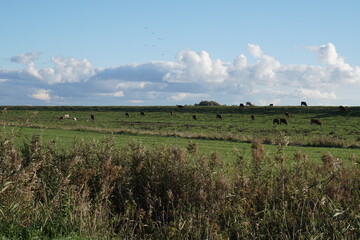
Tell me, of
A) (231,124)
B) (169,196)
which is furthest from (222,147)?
(231,124)

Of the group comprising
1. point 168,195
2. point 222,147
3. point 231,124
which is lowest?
point 222,147

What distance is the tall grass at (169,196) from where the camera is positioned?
9398 millimetres

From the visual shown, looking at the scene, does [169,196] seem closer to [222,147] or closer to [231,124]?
[222,147]

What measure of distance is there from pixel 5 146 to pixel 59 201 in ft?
10.9

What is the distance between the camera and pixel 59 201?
35.4 ft

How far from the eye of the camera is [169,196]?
34.2 feet

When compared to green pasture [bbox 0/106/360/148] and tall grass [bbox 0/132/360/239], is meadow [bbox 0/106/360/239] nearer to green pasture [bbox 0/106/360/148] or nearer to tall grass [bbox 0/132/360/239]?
tall grass [bbox 0/132/360/239]

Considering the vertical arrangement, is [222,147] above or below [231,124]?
below

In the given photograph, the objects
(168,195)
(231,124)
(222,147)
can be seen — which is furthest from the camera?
(231,124)

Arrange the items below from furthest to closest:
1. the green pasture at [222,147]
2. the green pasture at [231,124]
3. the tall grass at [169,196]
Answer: the green pasture at [231,124] < the green pasture at [222,147] < the tall grass at [169,196]

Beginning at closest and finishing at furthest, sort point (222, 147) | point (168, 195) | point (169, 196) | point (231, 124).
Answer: point (169, 196) → point (168, 195) → point (222, 147) → point (231, 124)

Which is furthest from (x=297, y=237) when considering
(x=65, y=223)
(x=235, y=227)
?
(x=65, y=223)

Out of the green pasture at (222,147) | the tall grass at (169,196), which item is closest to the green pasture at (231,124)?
the green pasture at (222,147)

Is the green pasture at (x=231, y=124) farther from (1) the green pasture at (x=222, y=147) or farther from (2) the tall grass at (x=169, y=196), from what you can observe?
(2) the tall grass at (x=169, y=196)
